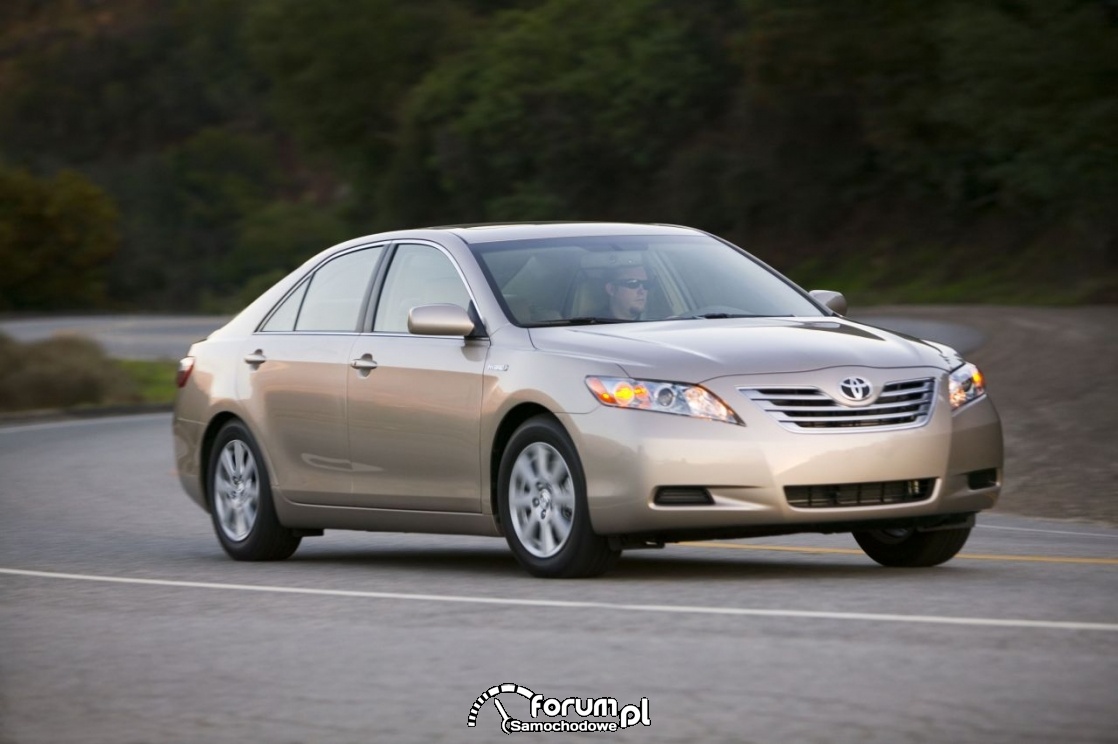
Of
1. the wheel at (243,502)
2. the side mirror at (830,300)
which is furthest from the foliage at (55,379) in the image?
the side mirror at (830,300)

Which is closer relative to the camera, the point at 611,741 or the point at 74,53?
the point at 611,741

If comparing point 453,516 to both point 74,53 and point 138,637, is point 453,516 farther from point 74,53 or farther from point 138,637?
point 74,53

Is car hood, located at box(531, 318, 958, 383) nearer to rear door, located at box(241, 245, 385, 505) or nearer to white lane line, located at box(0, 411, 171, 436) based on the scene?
rear door, located at box(241, 245, 385, 505)

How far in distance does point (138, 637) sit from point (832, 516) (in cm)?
284

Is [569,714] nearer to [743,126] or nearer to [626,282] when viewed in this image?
[626,282]

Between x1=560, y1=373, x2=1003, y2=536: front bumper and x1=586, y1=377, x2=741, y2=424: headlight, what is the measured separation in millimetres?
33

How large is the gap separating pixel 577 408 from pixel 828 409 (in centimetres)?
104

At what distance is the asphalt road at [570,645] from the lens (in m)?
6.30

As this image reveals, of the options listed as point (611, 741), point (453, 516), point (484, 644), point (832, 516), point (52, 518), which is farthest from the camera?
point (52, 518)


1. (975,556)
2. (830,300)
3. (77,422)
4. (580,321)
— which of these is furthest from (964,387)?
(77,422)

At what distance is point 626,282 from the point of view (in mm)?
10578

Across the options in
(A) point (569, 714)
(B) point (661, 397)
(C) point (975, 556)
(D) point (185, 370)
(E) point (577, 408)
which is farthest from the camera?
(D) point (185, 370)

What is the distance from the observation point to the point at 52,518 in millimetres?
15453

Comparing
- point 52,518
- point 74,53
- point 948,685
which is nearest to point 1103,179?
point 52,518
